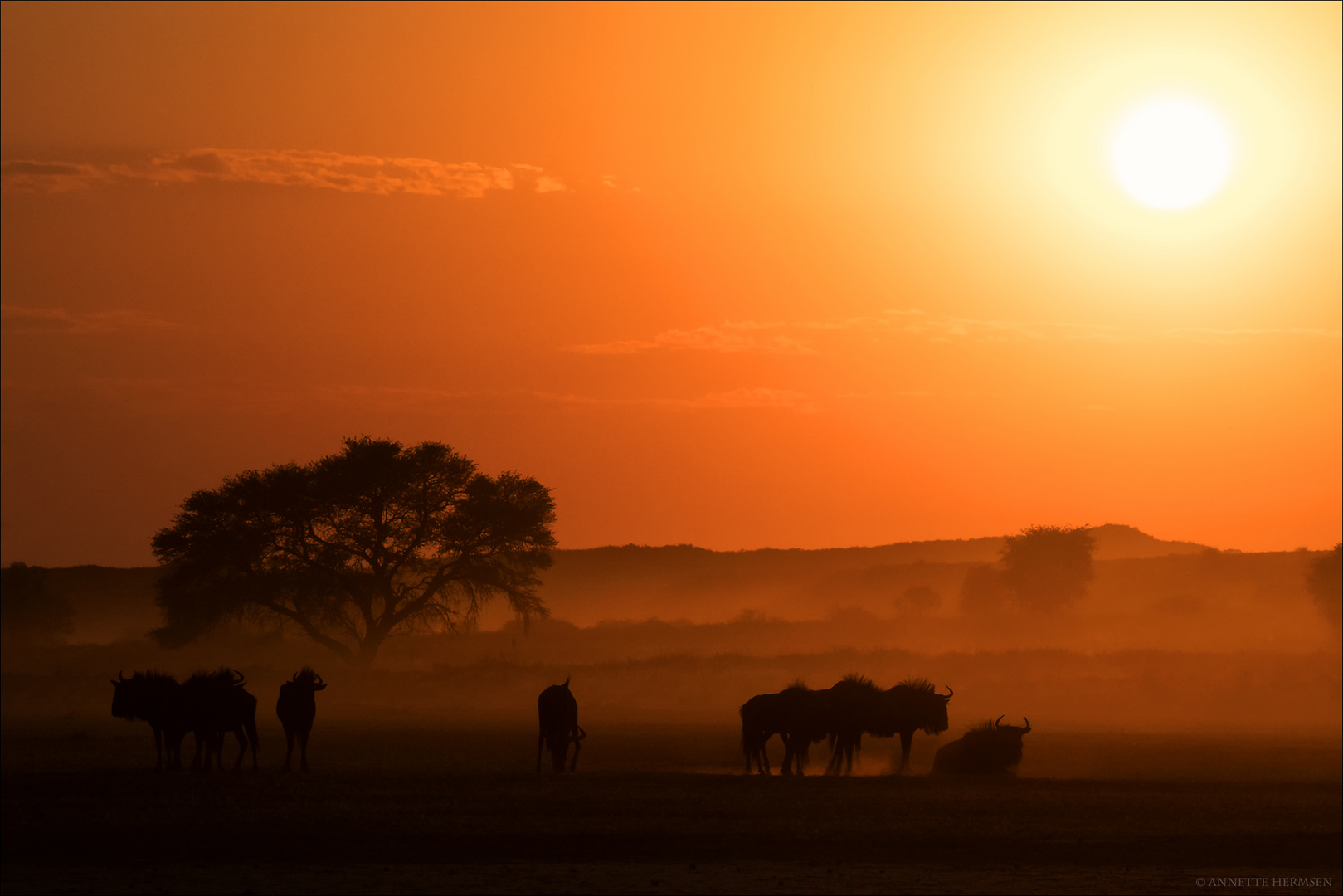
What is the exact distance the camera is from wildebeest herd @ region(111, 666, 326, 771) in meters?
28.2

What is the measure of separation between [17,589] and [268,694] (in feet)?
123

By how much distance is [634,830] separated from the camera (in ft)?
70.0

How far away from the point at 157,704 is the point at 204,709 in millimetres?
1032

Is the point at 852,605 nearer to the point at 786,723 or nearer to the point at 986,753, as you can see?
the point at 986,753

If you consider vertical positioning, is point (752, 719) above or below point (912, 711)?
below

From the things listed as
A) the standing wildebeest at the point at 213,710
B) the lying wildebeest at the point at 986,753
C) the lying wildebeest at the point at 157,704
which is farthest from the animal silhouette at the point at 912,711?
the lying wildebeest at the point at 157,704

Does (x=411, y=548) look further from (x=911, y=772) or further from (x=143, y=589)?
(x=143, y=589)

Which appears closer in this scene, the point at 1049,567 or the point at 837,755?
the point at 837,755

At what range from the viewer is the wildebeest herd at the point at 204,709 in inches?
1112

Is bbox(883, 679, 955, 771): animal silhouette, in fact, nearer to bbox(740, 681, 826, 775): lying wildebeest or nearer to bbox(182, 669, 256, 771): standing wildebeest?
bbox(740, 681, 826, 775): lying wildebeest

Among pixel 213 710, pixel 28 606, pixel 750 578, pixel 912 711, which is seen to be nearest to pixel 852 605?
pixel 750 578

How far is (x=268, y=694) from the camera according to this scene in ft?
198

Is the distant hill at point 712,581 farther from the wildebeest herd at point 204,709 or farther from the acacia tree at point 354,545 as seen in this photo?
the wildebeest herd at point 204,709

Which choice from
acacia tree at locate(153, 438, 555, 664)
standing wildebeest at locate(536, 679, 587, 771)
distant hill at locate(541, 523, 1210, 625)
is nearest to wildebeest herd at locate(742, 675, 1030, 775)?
standing wildebeest at locate(536, 679, 587, 771)
